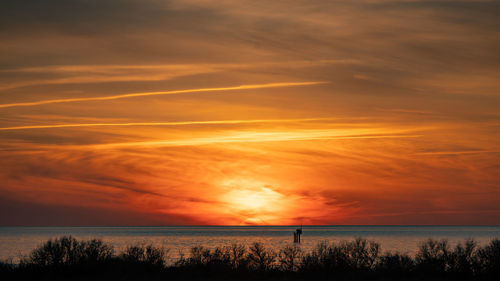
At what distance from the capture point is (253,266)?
33.4 m

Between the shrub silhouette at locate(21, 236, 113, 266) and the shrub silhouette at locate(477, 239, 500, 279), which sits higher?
the shrub silhouette at locate(477, 239, 500, 279)

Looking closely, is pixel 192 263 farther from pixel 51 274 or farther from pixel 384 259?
pixel 384 259

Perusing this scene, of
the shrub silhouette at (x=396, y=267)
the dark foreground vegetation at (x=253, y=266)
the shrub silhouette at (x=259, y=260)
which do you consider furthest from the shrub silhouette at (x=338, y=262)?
the shrub silhouette at (x=259, y=260)

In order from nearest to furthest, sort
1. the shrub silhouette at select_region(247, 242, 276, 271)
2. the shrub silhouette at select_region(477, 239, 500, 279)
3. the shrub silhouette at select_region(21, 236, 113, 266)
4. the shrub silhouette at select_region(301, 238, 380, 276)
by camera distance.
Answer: the shrub silhouette at select_region(477, 239, 500, 279)
the shrub silhouette at select_region(301, 238, 380, 276)
the shrub silhouette at select_region(21, 236, 113, 266)
the shrub silhouette at select_region(247, 242, 276, 271)

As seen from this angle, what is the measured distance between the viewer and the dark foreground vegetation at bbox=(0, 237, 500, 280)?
31359 mm

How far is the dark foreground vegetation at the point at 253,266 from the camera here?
31359 mm

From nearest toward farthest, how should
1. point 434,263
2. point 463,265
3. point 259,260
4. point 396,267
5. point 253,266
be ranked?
1. point 463,265
2. point 396,267
3. point 434,263
4. point 253,266
5. point 259,260

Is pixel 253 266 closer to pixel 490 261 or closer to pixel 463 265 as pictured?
pixel 463 265

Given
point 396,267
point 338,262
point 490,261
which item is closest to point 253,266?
point 338,262

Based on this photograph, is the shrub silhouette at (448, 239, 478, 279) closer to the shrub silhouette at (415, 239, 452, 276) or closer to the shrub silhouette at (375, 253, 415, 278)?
the shrub silhouette at (415, 239, 452, 276)

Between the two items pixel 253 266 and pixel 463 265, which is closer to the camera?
pixel 463 265

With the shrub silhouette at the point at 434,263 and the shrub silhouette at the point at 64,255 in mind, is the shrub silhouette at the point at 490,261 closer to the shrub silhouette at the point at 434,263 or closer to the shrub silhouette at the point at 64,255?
the shrub silhouette at the point at 434,263

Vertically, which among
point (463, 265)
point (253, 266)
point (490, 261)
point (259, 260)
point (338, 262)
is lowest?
point (253, 266)

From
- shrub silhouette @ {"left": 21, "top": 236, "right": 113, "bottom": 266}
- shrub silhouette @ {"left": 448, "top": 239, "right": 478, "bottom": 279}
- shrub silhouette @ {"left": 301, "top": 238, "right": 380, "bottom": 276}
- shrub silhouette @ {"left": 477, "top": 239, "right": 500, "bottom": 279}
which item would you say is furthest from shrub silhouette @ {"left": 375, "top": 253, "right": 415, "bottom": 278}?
shrub silhouette @ {"left": 21, "top": 236, "right": 113, "bottom": 266}
